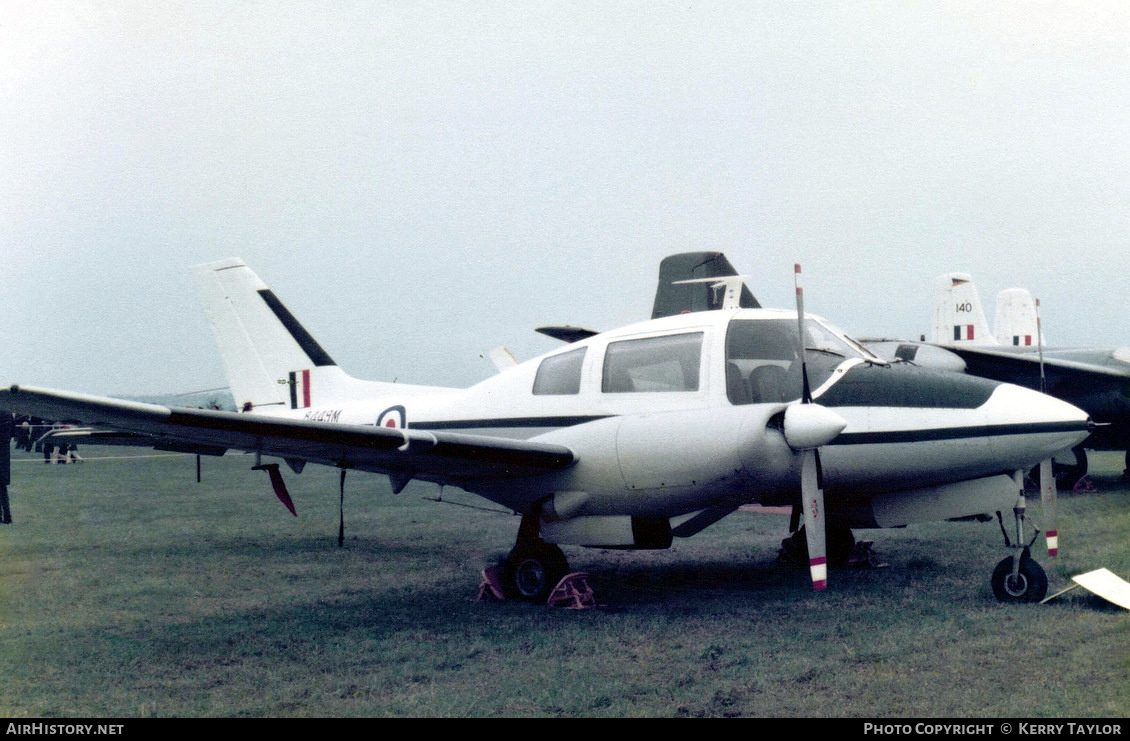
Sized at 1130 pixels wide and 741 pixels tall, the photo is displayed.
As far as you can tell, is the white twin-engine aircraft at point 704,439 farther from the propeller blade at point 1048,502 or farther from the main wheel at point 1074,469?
the main wheel at point 1074,469

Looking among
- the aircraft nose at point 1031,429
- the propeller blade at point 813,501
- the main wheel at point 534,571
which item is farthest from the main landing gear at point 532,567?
the aircraft nose at point 1031,429

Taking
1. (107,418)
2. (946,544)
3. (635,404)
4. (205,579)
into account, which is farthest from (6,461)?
(946,544)

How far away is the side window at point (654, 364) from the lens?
7.56 m

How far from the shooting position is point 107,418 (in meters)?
5.71

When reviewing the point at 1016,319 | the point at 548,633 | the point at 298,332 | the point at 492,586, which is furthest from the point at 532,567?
the point at 1016,319

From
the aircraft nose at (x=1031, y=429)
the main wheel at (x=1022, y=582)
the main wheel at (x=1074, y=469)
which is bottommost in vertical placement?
the main wheel at (x=1074, y=469)

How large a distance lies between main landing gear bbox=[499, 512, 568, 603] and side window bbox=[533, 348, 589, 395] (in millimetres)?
1169

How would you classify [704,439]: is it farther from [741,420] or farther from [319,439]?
[319,439]

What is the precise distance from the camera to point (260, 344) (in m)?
11.3

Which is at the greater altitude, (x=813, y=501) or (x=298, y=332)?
(x=298, y=332)

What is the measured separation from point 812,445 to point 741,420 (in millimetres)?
530

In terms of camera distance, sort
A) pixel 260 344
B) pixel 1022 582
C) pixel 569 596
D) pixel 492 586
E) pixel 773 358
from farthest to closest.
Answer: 1. pixel 260 344
2. pixel 492 586
3. pixel 569 596
4. pixel 773 358
5. pixel 1022 582

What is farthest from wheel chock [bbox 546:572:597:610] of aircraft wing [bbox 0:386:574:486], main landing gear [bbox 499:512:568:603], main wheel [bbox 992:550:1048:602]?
main wheel [bbox 992:550:1048:602]

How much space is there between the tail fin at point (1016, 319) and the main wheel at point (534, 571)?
25.9 meters
